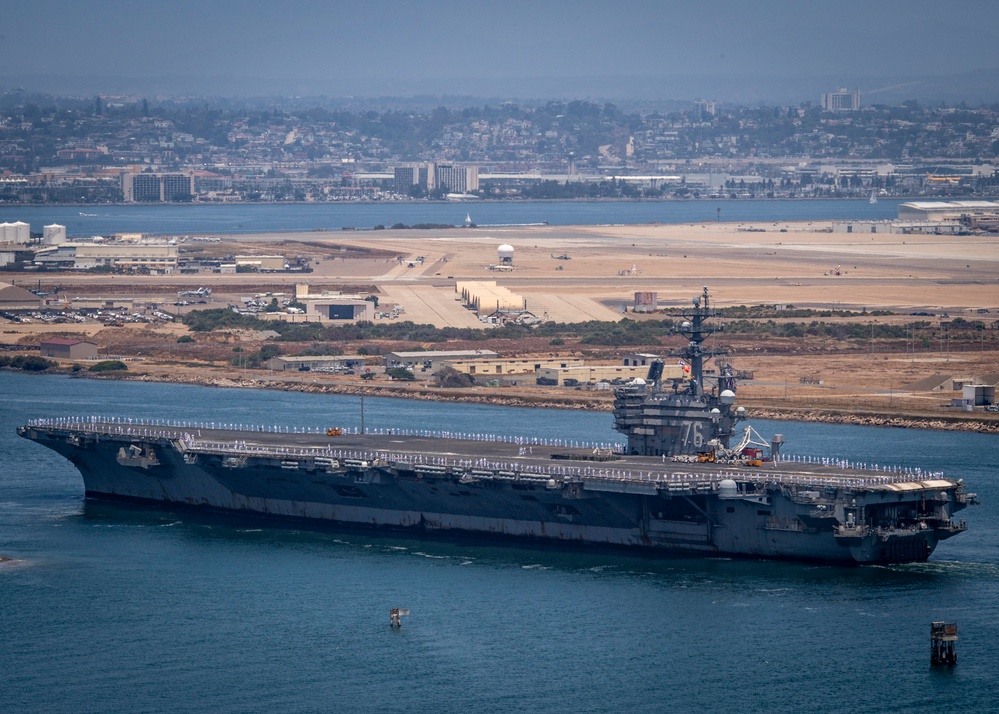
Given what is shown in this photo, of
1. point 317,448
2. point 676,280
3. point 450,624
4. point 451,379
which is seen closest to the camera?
point 450,624

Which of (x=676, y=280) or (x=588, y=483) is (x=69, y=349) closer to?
(x=676, y=280)

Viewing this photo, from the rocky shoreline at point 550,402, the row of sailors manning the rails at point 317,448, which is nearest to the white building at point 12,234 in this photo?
the rocky shoreline at point 550,402

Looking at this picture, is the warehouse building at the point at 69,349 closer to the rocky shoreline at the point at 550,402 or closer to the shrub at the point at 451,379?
the rocky shoreline at the point at 550,402

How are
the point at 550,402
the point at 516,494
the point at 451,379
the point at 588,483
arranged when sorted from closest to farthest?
1. the point at 588,483
2. the point at 516,494
3. the point at 550,402
4. the point at 451,379

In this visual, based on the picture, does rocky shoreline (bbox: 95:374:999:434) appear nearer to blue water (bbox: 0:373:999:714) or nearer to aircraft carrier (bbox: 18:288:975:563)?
blue water (bbox: 0:373:999:714)

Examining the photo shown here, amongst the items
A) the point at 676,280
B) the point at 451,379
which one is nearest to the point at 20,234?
the point at 676,280

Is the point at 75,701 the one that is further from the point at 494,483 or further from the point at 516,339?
the point at 516,339
